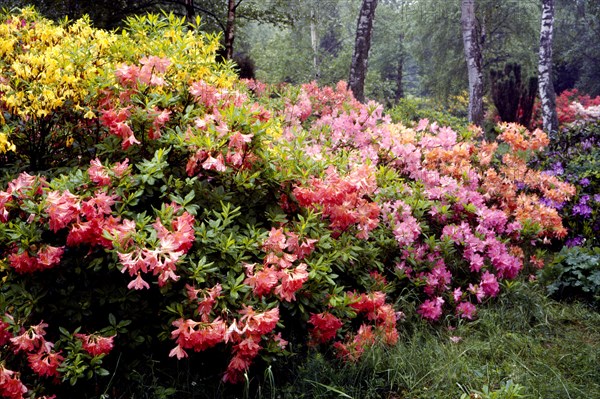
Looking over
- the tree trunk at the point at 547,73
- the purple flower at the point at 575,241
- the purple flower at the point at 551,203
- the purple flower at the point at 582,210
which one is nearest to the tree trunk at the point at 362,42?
the tree trunk at the point at 547,73

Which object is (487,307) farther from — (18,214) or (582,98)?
(582,98)

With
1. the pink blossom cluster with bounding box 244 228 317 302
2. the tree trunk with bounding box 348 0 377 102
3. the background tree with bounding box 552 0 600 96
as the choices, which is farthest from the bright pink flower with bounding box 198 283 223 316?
the background tree with bounding box 552 0 600 96

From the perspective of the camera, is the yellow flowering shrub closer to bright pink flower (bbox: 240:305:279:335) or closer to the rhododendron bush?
the rhododendron bush

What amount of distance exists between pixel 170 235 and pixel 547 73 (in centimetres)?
1107

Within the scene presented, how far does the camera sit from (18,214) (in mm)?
2545

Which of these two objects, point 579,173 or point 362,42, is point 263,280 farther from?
point 362,42

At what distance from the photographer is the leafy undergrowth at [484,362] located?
2.60m

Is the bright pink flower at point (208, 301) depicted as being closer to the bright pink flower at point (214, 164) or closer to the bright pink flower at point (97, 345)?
the bright pink flower at point (97, 345)

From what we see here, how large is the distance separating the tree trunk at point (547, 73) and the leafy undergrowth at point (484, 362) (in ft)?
26.5

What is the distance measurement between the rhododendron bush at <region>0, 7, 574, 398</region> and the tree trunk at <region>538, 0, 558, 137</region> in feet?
28.7

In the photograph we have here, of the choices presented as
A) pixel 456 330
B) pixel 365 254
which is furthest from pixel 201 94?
pixel 456 330

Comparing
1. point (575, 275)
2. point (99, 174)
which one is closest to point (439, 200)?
point (575, 275)

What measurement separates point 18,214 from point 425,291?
2.71 m

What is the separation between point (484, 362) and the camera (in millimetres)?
3043
